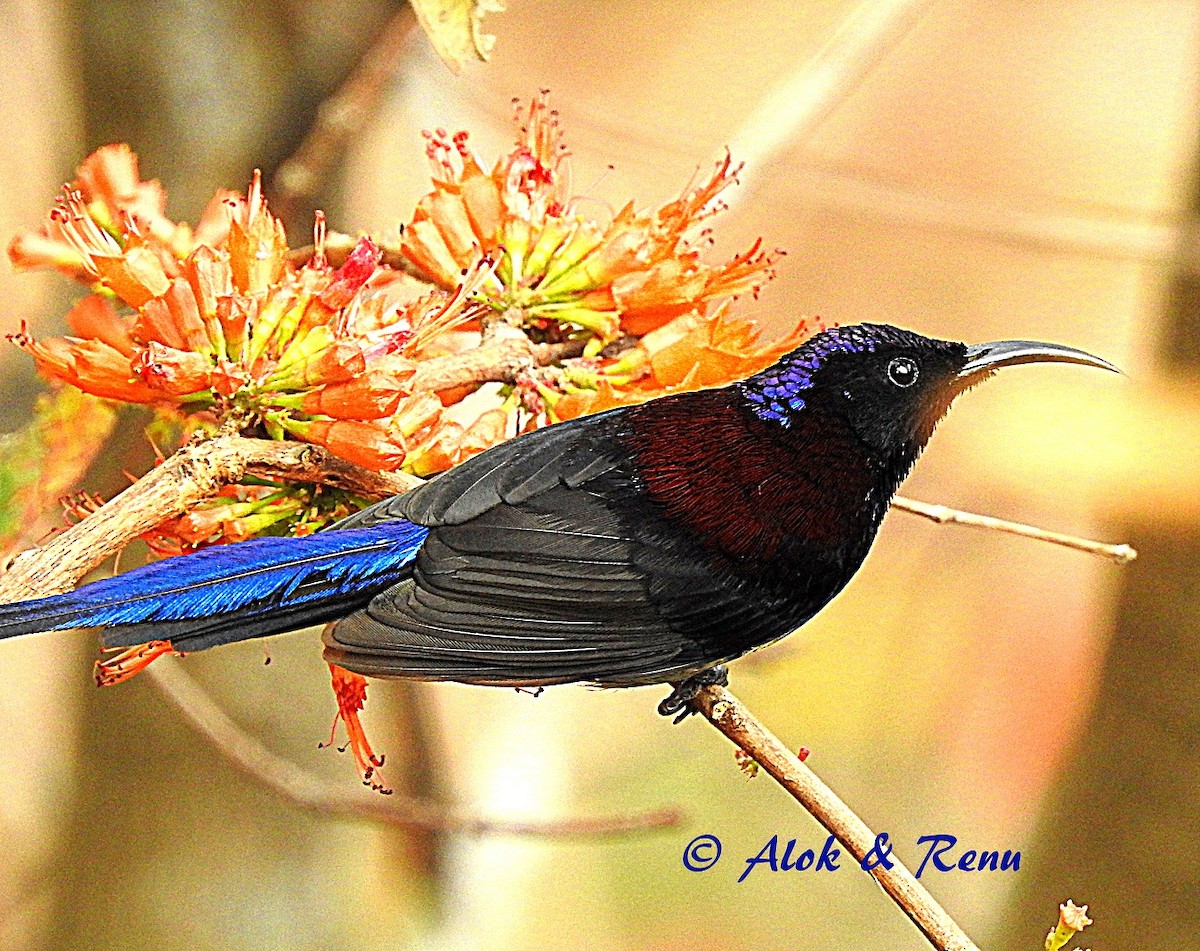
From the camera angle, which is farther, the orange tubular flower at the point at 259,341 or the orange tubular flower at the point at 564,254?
the orange tubular flower at the point at 564,254

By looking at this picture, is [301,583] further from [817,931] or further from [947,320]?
[947,320]

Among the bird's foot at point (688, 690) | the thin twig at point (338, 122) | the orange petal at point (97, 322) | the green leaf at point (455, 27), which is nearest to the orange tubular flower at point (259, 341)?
the orange petal at point (97, 322)

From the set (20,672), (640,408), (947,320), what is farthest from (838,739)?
(640,408)

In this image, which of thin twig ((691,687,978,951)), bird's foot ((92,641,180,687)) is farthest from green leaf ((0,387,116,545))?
thin twig ((691,687,978,951))

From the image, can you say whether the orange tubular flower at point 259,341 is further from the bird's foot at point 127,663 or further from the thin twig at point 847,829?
the thin twig at point 847,829

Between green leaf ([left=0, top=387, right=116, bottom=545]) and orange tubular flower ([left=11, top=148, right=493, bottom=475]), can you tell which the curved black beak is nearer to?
orange tubular flower ([left=11, top=148, right=493, bottom=475])

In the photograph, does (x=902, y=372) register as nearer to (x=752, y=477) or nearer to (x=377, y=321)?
(x=752, y=477)

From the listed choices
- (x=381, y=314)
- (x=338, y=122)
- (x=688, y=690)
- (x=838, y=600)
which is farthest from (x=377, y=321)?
(x=838, y=600)
